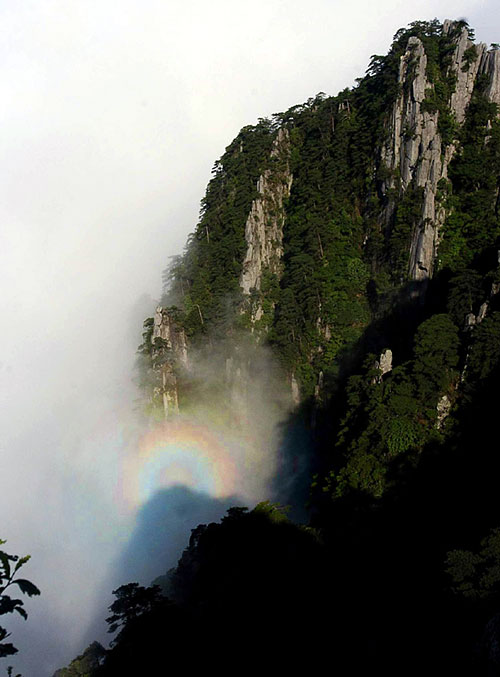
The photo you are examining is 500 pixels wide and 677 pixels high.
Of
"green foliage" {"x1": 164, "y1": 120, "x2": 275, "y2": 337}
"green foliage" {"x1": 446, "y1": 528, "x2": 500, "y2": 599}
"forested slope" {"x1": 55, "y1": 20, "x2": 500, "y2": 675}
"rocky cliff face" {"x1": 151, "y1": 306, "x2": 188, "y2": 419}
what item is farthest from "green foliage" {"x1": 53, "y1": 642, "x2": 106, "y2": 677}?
"green foliage" {"x1": 164, "y1": 120, "x2": 275, "y2": 337}

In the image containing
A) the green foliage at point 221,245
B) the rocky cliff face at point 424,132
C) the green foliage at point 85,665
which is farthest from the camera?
the green foliage at point 221,245

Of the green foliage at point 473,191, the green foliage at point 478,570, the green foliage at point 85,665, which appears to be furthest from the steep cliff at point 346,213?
the green foliage at point 478,570

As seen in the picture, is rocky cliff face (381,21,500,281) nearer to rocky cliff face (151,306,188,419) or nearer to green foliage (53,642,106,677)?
rocky cliff face (151,306,188,419)

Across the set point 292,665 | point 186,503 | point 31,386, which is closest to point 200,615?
point 292,665

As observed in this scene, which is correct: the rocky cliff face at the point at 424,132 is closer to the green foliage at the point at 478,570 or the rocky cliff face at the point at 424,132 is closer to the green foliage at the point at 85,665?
the green foliage at the point at 478,570

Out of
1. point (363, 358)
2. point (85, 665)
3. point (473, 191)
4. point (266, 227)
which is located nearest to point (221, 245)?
point (266, 227)

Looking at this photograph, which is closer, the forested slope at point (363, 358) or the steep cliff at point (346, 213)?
the forested slope at point (363, 358)
